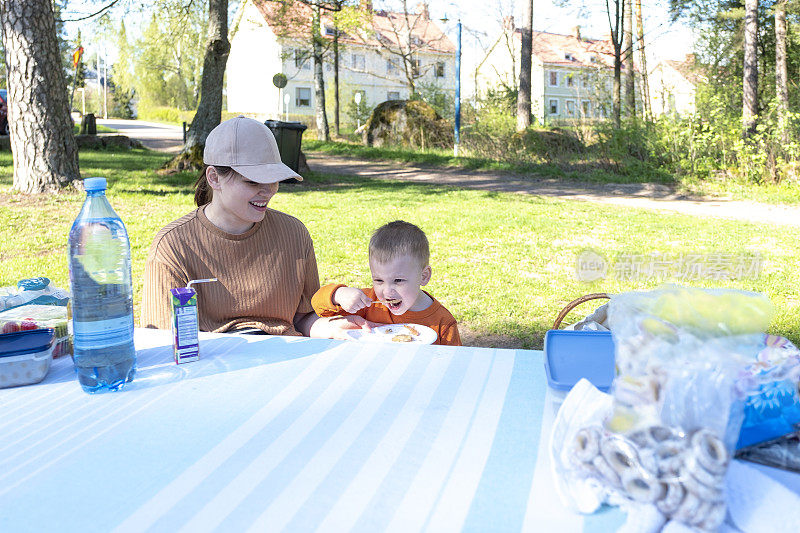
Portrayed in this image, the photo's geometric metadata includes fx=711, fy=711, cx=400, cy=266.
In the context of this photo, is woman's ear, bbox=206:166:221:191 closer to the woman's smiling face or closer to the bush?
the woman's smiling face

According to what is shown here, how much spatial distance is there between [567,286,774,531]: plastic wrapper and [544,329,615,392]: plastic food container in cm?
35

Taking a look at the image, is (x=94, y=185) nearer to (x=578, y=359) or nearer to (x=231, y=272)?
(x=231, y=272)

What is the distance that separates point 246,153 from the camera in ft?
7.54

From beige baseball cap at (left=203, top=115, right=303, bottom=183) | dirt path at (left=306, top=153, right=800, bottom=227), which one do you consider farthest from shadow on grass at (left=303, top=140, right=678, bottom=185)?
beige baseball cap at (left=203, top=115, right=303, bottom=183)

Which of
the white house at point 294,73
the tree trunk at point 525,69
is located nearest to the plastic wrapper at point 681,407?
the tree trunk at point 525,69

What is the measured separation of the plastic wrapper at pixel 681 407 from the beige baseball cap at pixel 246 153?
4.96ft

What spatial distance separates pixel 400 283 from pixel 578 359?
3.80 feet

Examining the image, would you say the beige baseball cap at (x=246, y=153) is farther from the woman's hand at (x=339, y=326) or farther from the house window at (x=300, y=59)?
the house window at (x=300, y=59)

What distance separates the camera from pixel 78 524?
3.22 ft

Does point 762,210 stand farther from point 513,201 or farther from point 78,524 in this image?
point 78,524

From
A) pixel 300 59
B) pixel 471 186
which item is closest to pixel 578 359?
pixel 471 186

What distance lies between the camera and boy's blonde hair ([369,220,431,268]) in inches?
98.9

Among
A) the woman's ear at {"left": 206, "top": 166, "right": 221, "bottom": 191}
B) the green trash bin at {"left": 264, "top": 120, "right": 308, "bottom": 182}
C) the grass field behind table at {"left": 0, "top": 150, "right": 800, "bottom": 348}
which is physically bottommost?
the grass field behind table at {"left": 0, "top": 150, "right": 800, "bottom": 348}

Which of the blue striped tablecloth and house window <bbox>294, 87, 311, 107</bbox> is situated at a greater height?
house window <bbox>294, 87, 311, 107</bbox>
